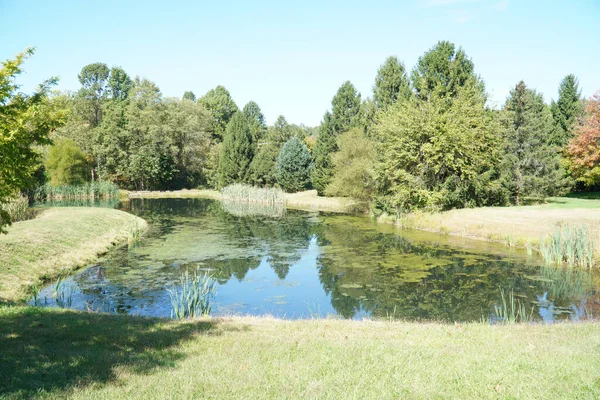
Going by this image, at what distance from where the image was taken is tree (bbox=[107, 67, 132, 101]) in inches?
3310

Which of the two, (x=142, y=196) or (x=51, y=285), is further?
(x=142, y=196)

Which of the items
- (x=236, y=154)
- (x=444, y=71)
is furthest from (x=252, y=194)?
(x=444, y=71)

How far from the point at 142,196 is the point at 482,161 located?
44904mm

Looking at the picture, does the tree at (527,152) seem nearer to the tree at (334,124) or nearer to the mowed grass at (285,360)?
the tree at (334,124)

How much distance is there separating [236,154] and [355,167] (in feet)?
84.0

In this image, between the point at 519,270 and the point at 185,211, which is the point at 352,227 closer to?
the point at 519,270

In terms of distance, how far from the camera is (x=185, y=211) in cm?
4134

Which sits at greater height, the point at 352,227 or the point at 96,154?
the point at 96,154

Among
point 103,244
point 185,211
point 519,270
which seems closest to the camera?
point 519,270

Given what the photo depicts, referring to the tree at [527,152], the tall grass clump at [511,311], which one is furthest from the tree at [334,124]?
the tall grass clump at [511,311]

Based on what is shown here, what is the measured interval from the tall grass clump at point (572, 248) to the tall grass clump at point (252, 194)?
34559 mm

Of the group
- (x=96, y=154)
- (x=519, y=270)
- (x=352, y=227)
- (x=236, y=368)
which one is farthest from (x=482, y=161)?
(x=96, y=154)

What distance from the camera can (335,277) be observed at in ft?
57.1

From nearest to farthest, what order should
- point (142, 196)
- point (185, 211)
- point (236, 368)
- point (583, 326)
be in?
point (236, 368)
point (583, 326)
point (185, 211)
point (142, 196)
